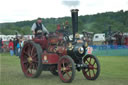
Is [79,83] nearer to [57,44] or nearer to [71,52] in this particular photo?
[71,52]

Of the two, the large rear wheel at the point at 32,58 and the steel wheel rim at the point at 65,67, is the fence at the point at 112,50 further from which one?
the steel wheel rim at the point at 65,67

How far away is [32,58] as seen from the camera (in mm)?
8109

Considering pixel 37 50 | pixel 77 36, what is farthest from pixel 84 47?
pixel 37 50

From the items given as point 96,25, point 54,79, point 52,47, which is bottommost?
point 54,79

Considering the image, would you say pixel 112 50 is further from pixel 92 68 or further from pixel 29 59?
pixel 92 68

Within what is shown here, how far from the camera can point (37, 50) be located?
25.1 ft

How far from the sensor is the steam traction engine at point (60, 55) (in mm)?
7059

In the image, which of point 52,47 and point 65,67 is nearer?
point 65,67

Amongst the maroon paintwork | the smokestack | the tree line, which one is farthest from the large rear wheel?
the tree line

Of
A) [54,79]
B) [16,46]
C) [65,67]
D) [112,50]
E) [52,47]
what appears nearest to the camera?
[65,67]

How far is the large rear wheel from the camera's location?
300 inches

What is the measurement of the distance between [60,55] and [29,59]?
3.96 ft

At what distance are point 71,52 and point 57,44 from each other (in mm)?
897

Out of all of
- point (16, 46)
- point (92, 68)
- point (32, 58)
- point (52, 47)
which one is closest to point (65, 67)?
point (92, 68)
